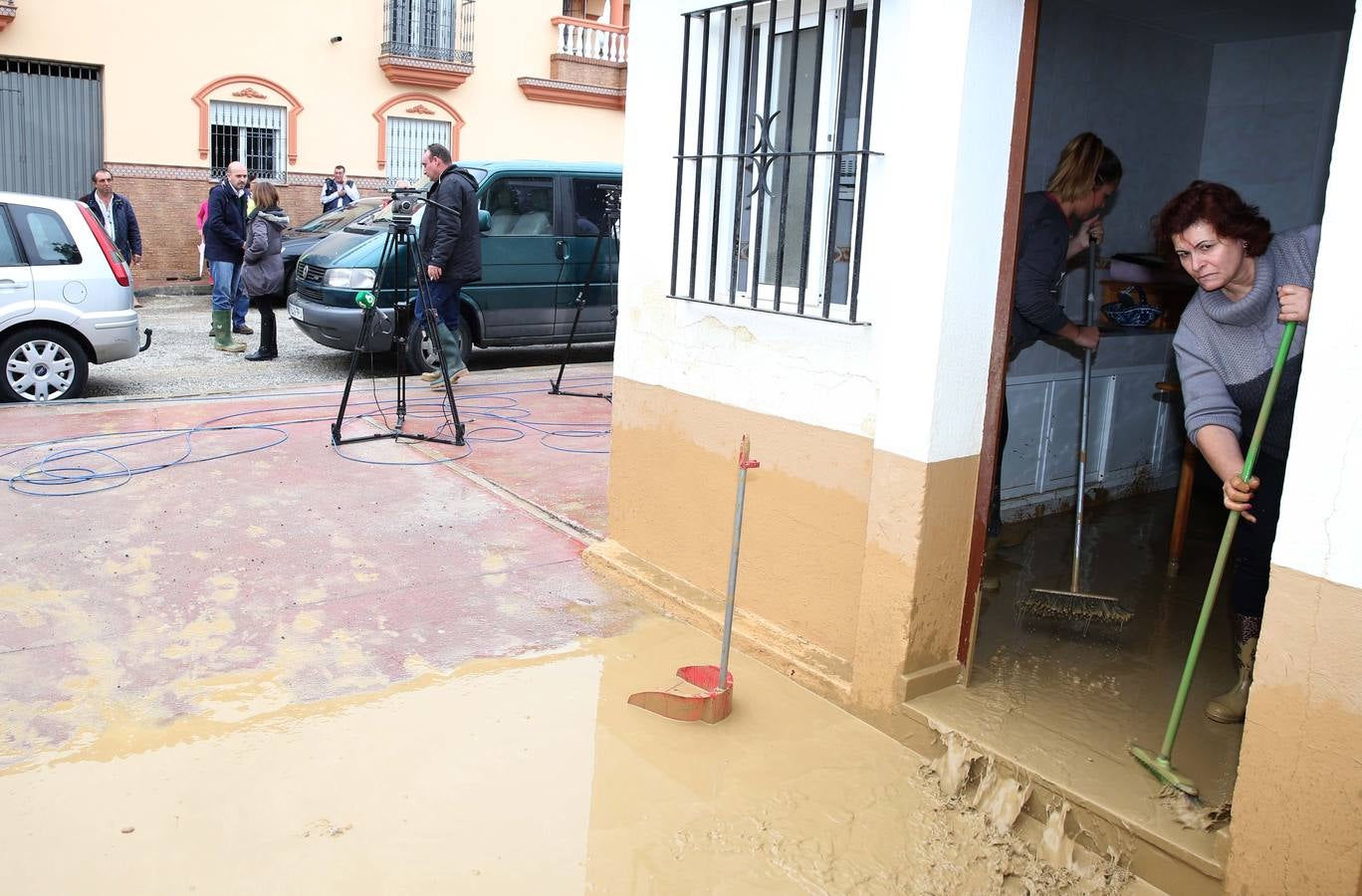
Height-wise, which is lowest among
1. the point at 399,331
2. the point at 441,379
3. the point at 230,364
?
the point at 230,364

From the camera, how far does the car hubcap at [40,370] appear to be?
8.01 meters

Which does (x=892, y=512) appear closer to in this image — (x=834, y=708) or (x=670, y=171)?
(x=834, y=708)

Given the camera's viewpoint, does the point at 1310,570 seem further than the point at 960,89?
No

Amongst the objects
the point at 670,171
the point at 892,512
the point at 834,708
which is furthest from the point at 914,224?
the point at 834,708

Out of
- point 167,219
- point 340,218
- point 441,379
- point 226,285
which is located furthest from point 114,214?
point 441,379

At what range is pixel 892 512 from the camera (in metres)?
3.66

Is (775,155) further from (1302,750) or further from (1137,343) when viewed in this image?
(1137,343)

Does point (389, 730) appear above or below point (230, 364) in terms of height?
below

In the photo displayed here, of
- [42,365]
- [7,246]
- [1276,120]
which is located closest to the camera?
[1276,120]

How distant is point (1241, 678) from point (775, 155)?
7.86 feet

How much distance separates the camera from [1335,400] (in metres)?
2.56

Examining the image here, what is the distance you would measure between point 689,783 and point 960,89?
7.45 ft

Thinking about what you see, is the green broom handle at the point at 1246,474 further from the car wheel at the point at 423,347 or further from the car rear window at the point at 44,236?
the car rear window at the point at 44,236

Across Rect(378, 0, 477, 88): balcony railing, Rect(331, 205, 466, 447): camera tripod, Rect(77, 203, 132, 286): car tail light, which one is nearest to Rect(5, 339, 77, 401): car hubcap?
Rect(77, 203, 132, 286): car tail light
